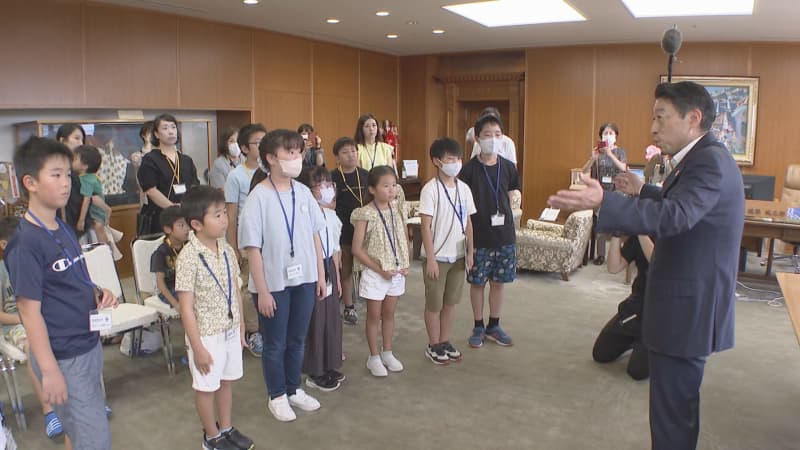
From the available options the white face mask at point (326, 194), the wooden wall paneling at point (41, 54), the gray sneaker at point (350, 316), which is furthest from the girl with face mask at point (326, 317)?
the wooden wall paneling at point (41, 54)

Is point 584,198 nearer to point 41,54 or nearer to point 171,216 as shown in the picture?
point 171,216

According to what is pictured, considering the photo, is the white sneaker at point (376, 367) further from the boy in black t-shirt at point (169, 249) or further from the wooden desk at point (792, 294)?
the wooden desk at point (792, 294)

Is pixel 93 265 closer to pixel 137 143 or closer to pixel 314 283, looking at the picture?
pixel 314 283

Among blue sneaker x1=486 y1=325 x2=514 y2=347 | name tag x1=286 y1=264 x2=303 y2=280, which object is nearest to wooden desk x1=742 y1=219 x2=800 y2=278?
blue sneaker x1=486 y1=325 x2=514 y2=347

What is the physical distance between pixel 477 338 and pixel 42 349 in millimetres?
2888

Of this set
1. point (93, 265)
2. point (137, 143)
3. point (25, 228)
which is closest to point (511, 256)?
point (93, 265)

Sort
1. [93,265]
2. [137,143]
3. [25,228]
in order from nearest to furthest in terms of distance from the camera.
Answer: [25,228]
[93,265]
[137,143]

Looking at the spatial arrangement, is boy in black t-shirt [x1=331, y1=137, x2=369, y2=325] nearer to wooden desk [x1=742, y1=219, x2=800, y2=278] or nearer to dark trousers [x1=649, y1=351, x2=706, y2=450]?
dark trousers [x1=649, y1=351, x2=706, y2=450]

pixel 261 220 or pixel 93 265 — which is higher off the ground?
pixel 261 220

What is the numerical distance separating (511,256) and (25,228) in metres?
2.90

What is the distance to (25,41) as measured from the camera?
17.4 feet

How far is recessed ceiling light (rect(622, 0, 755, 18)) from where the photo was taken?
636 centimetres

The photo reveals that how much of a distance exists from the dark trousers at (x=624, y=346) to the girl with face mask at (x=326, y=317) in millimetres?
1698

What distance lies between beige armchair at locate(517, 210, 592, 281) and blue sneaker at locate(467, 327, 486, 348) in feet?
6.86
